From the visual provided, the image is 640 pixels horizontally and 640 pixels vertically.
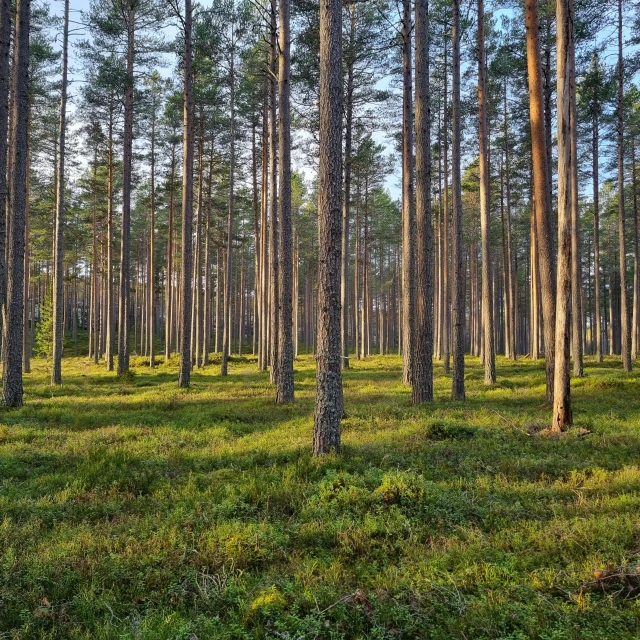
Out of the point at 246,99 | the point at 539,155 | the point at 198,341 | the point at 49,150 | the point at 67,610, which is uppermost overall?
the point at 246,99

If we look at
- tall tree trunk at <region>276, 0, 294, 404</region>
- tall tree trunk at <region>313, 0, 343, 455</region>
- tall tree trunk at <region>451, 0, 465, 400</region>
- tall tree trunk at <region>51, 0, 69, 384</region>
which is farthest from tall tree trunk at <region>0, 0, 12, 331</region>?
tall tree trunk at <region>451, 0, 465, 400</region>

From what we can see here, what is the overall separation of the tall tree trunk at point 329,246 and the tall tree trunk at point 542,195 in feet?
21.5

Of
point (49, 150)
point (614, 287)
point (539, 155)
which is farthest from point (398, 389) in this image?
point (614, 287)

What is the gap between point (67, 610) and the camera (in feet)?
10.9

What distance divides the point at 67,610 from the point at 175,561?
0.86 meters

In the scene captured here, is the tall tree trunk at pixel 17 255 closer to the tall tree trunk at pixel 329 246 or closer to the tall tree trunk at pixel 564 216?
the tall tree trunk at pixel 329 246

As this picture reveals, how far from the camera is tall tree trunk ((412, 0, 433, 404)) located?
1129cm

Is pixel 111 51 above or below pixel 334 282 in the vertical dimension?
above

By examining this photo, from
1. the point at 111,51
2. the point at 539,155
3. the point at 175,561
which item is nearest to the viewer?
the point at 175,561

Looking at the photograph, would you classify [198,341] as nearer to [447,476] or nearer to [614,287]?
[447,476]

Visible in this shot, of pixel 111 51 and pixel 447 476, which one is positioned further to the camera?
pixel 111 51

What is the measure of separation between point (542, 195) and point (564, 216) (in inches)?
136

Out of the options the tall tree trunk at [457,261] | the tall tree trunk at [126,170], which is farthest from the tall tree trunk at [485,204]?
the tall tree trunk at [126,170]

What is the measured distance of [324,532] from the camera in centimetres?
446
